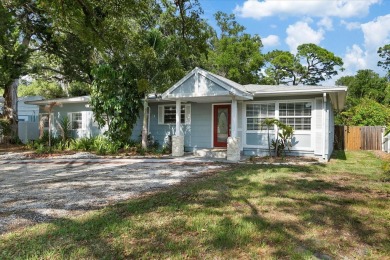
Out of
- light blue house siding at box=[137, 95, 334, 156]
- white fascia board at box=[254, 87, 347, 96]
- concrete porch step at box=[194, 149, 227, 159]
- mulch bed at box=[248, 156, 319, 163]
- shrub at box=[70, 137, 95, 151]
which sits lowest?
mulch bed at box=[248, 156, 319, 163]

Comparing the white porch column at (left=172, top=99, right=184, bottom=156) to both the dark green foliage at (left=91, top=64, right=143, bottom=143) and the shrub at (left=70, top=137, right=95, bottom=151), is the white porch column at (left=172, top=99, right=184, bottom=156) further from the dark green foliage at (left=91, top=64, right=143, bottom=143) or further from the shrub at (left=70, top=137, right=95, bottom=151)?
the shrub at (left=70, top=137, right=95, bottom=151)

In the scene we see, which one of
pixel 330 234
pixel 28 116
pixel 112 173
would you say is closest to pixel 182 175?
pixel 112 173

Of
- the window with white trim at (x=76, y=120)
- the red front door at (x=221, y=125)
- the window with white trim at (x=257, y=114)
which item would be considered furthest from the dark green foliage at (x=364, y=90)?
the window with white trim at (x=76, y=120)

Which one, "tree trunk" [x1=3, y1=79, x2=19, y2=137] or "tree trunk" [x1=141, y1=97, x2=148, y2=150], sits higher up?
"tree trunk" [x1=3, y1=79, x2=19, y2=137]

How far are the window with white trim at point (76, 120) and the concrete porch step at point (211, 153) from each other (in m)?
7.97

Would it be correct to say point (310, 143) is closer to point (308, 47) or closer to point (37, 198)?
point (37, 198)

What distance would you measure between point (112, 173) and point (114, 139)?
561cm

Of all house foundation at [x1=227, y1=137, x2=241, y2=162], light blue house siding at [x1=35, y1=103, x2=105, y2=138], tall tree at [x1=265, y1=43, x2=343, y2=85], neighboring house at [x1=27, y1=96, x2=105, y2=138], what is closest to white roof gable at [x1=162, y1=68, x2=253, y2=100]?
house foundation at [x1=227, y1=137, x2=241, y2=162]

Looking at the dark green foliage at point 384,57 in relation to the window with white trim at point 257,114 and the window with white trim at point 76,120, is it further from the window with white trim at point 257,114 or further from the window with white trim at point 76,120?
the window with white trim at point 76,120

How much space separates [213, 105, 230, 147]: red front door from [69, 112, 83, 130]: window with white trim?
27.7 feet

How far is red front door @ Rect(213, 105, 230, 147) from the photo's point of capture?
13.8m

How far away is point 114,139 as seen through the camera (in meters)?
14.2

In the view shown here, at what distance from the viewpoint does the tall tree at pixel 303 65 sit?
34.2 meters

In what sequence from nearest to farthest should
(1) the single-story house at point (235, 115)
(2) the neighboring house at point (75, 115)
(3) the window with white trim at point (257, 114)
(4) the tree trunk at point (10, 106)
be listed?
1. (1) the single-story house at point (235, 115)
2. (3) the window with white trim at point (257, 114)
3. (2) the neighboring house at point (75, 115)
4. (4) the tree trunk at point (10, 106)
